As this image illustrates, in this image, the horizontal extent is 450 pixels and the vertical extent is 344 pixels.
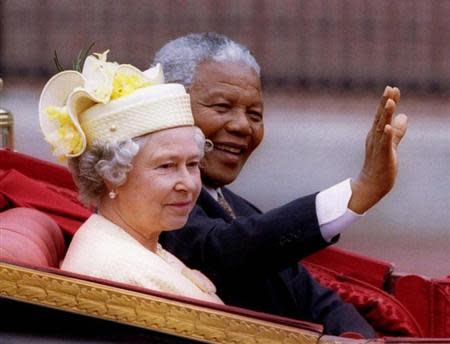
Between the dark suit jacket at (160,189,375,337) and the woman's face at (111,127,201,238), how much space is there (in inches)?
6.2

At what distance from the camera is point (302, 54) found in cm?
697

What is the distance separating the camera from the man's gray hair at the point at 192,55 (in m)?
3.46

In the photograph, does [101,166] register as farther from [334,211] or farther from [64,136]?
[334,211]

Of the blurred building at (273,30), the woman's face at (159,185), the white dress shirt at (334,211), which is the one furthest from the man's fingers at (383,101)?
the blurred building at (273,30)

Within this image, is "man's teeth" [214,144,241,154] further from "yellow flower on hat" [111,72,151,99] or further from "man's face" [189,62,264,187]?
"yellow flower on hat" [111,72,151,99]

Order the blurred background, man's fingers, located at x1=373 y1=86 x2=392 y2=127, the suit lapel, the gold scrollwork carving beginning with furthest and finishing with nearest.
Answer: the blurred background → the suit lapel → man's fingers, located at x1=373 y1=86 x2=392 y2=127 → the gold scrollwork carving

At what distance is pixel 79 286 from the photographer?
2.79 meters

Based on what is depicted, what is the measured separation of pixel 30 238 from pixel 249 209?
77 centimetres

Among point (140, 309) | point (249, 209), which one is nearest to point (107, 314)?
point (140, 309)

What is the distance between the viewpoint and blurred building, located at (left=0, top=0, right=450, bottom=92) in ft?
22.7

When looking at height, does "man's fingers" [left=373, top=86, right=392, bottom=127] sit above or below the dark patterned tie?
above

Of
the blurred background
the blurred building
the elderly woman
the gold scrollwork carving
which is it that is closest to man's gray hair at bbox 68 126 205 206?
the elderly woman

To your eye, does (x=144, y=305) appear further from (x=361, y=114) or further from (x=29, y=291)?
(x=361, y=114)

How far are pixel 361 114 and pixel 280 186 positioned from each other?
1.49 ft
